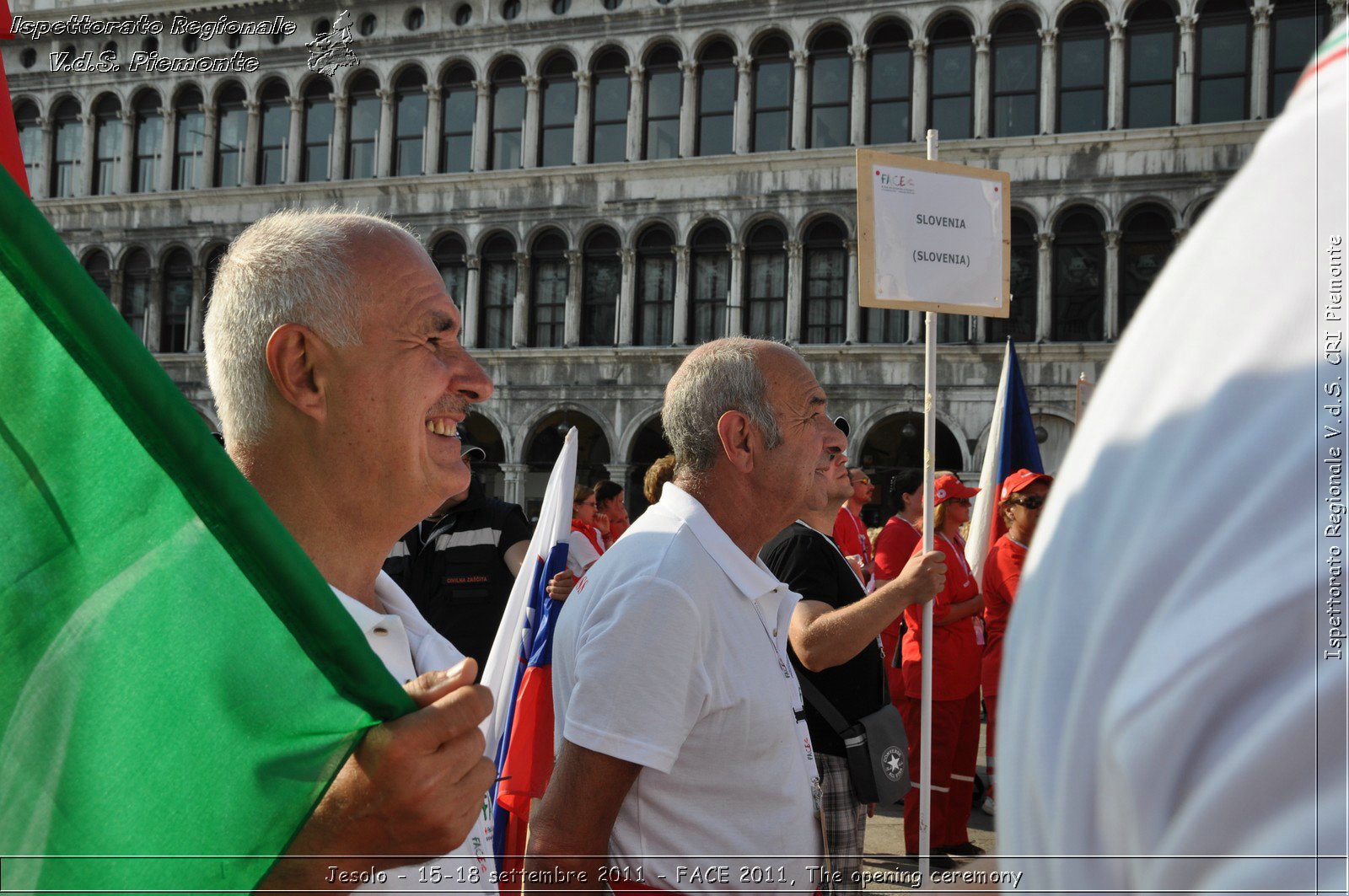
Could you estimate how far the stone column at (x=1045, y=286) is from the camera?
20.3m

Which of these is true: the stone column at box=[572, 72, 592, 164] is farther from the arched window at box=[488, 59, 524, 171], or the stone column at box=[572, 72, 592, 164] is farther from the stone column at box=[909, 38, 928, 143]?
the stone column at box=[909, 38, 928, 143]

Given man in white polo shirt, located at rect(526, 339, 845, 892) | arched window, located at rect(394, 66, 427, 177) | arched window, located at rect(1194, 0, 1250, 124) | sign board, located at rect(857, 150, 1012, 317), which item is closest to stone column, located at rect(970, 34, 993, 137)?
arched window, located at rect(1194, 0, 1250, 124)

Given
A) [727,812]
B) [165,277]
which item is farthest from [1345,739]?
[165,277]

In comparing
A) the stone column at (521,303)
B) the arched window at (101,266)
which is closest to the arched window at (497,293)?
the stone column at (521,303)

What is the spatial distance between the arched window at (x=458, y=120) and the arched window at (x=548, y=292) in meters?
2.55

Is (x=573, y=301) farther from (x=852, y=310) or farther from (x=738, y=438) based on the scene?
(x=738, y=438)

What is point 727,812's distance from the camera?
2.06 meters

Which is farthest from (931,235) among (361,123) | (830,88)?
(361,123)

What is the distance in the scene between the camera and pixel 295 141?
25.1 metres

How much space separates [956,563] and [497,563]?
105 inches

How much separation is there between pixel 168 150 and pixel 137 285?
3.09m

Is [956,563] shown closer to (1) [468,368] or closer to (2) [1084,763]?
(1) [468,368]

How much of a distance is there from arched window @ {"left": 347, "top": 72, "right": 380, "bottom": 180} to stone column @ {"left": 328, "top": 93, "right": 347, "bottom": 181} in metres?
0.08

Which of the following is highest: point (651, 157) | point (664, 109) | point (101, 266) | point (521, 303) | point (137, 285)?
point (664, 109)
